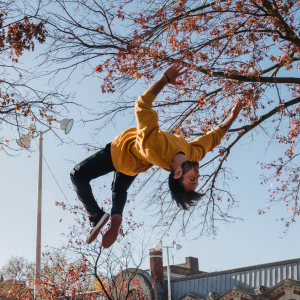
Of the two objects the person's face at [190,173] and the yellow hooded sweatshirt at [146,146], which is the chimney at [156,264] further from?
the person's face at [190,173]

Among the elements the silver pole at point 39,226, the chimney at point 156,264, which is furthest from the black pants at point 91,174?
the chimney at point 156,264

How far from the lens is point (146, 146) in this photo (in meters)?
3.90

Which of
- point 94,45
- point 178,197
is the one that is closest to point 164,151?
point 178,197

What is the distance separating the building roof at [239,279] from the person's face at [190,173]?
20441 millimetres

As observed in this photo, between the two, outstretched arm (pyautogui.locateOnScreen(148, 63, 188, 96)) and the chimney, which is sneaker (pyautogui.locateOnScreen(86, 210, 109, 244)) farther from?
the chimney

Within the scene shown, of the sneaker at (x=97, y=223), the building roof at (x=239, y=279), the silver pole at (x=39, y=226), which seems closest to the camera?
the sneaker at (x=97, y=223)

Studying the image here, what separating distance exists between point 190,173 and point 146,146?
511 millimetres

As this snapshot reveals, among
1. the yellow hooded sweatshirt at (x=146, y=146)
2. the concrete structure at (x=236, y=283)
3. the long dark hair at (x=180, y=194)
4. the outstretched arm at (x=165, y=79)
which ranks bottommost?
the concrete structure at (x=236, y=283)

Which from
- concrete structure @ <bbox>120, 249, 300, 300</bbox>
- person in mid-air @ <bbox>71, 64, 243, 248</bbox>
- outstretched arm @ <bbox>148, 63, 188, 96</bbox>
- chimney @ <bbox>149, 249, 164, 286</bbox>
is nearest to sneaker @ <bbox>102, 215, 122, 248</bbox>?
person in mid-air @ <bbox>71, 64, 243, 248</bbox>

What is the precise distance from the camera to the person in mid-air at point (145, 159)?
395cm

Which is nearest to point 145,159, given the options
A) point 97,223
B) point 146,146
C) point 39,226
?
point 146,146

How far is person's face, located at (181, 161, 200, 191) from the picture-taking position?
3953 mm

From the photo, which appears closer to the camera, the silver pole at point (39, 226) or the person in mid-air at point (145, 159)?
the person in mid-air at point (145, 159)

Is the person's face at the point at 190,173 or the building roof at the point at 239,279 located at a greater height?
the person's face at the point at 190,173
